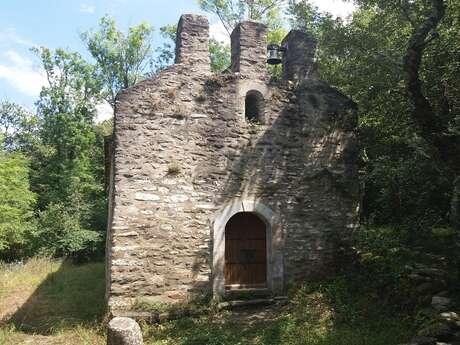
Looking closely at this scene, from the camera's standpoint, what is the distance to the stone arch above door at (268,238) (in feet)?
25.5

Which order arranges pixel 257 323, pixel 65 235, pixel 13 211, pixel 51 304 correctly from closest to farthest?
pixel 257 323
pixel 51 304
pixel 13 211
pixel 65 235

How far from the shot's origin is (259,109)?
8.57m

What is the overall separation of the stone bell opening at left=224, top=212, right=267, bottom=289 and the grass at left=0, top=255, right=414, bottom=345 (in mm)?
813

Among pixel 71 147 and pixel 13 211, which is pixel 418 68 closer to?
pixel 13 211

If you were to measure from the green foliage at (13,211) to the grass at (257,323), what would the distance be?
22.2 feet

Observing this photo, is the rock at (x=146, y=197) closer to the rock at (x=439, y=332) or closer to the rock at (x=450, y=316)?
the rock at (x=439, y=332)

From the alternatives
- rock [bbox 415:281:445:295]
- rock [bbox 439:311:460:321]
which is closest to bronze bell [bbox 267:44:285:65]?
rock [bbox 415:281:445:295]

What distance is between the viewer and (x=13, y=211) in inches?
597

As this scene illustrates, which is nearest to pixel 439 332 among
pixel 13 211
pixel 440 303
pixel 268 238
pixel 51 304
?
pixel 440 303

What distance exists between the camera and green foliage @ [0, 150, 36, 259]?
15.0m

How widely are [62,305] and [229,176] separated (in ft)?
16.2

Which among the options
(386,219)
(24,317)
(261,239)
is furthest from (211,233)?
(386,219)

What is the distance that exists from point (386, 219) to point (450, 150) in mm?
4577

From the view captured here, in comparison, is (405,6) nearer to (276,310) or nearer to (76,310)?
(276,310)
